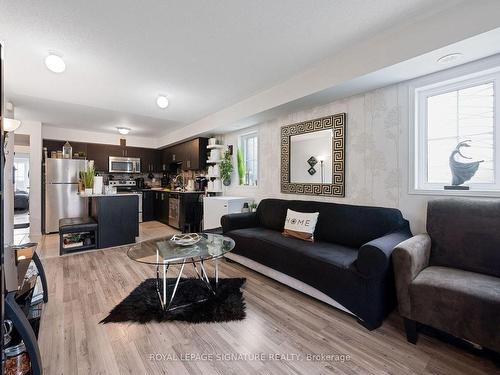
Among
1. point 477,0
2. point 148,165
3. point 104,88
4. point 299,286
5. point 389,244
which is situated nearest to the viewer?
point 477,0

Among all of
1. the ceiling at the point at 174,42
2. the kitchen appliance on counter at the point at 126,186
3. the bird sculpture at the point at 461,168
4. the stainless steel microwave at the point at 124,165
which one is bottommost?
the kitchen appliance on counter at the point at 126,186

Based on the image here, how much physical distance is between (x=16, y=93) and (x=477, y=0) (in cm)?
489

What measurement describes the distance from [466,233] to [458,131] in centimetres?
95

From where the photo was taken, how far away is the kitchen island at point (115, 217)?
12.5ft

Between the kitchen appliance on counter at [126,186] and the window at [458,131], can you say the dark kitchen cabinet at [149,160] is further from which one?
the window at [458,131]

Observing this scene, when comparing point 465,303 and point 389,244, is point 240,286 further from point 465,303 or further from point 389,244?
point 465,303

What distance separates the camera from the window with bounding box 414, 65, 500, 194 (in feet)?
6.53

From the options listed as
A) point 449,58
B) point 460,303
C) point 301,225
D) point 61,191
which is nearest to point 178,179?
point 61,191

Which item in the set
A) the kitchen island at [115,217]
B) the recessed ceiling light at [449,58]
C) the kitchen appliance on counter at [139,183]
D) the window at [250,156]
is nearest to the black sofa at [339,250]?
the window at [250,156]

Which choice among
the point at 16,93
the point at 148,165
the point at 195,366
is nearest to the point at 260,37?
the point at 195,366

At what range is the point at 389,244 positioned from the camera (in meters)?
1.86

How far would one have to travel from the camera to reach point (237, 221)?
3.32 meters

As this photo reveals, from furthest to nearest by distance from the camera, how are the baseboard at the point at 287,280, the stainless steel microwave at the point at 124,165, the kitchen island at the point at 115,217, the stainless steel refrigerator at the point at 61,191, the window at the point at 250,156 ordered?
the stainless steel microwave at the point at 124,165 < the stainless steel refrigerator at the point at 61,191 < the window at the point at 250,156 < the kitchen island at the point at 115,217 < the baseboard at the point at 287,280

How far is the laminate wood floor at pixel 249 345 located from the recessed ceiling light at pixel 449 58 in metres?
2.16
